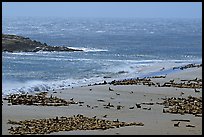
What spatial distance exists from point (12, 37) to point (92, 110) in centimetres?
4284

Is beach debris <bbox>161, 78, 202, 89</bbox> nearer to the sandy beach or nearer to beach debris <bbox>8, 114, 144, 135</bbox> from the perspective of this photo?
the sandy beach

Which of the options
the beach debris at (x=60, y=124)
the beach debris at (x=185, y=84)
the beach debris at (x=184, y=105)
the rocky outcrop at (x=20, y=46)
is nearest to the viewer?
the beach debris at (x=60, y=124)

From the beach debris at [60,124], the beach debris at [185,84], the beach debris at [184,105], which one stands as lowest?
the beach debris at [185,84]

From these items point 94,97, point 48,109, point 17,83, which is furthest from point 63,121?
point 17,83

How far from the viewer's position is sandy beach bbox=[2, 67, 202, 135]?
11354 millimetres

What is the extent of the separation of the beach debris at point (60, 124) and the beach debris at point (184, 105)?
9.05 ft

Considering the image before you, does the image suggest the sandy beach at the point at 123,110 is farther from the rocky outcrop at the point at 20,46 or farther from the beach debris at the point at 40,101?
the rocky outcrop at the point at 20,46

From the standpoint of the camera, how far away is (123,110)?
50.7 feet

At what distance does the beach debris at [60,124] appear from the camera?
1121 centimetres

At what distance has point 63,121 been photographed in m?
12.7

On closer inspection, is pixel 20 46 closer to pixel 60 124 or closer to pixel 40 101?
pixel 40 101

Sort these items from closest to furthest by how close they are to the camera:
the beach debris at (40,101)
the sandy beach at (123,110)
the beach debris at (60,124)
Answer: the beach debris at (60,124)
the sandy beach at (123,110)
the beach debris at (40,101)

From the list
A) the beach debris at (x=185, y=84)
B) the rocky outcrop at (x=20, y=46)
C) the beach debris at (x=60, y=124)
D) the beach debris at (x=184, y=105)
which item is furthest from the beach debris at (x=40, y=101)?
the rocky outcrop at (x=20, y=46)

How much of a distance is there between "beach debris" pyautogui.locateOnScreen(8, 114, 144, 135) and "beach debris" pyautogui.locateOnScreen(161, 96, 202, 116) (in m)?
2.76
